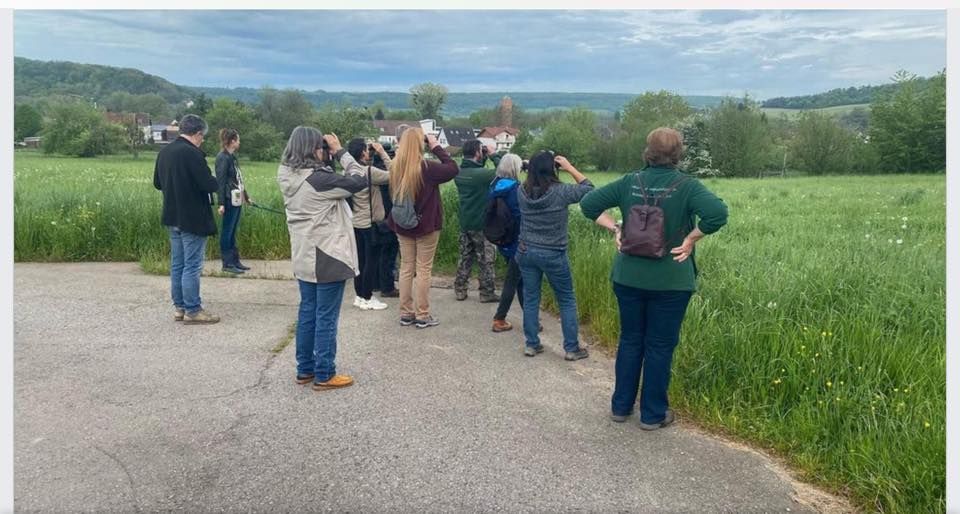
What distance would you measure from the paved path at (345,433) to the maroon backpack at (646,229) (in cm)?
118

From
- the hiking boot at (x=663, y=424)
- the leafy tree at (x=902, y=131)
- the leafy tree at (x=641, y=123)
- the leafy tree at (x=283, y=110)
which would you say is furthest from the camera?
the leafy tree at (x=902, y=131)

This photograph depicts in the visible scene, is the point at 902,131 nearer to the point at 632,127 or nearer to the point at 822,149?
the point at 822,149

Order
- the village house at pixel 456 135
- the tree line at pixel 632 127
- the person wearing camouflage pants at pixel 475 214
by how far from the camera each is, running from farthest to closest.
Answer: the tree line at pixel 632 127 < the village house at pixel 456 135 < the person wearing camouflage pants at pixel 475 214

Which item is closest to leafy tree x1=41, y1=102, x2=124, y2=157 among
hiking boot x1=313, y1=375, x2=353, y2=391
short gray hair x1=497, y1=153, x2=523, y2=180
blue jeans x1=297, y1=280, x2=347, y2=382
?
short gray hair x1=497, y1=153, x2=523, y2=180

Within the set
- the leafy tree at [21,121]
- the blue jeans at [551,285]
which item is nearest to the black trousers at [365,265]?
the blue jeans at [551,285]

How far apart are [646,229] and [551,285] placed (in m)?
1.79

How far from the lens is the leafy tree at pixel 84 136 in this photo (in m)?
27.7

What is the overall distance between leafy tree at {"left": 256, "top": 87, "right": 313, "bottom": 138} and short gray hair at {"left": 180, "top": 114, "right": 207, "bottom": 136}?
750 centimetres

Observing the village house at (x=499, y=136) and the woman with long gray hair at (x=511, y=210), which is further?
the village house at (x=499, y=136)

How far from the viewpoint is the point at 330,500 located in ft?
11.3

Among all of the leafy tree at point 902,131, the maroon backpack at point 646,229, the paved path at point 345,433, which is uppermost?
the leafy tree at point 902,131

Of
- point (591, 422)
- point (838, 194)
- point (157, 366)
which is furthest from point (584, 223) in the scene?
point (838, 194)

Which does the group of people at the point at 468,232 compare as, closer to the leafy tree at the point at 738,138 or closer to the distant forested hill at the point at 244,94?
the distant forested hill at the point at 244,94
